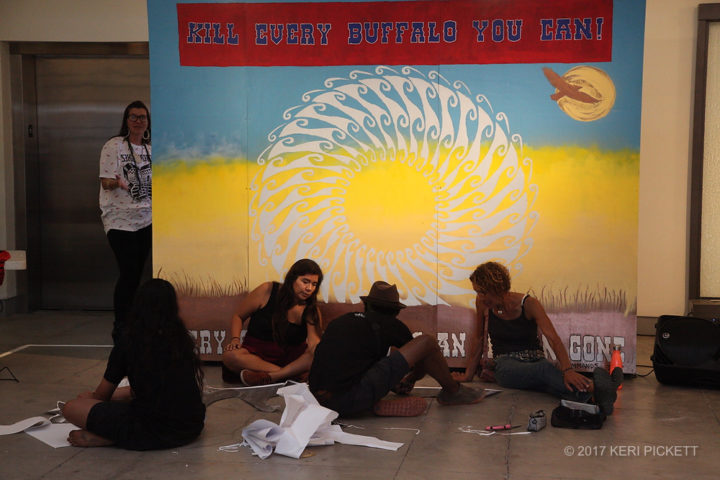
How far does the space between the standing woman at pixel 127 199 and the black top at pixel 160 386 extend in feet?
8.40

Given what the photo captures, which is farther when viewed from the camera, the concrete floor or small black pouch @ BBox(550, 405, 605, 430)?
small black pouch @ BBox(550, 405, 605, 430)

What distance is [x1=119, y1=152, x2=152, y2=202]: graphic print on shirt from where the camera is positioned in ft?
22.6

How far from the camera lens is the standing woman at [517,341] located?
5.43 meters

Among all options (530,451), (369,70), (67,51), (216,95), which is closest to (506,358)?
(530,451)

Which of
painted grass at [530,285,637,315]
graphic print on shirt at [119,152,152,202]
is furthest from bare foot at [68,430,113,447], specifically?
painted grass at [530,285,637,315]

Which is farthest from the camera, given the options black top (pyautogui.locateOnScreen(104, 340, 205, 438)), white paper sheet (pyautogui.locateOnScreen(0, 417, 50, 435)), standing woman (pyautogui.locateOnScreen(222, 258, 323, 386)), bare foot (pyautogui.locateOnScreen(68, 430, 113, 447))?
standing woman (pyautogui.locateOnScreen(222, 258, 323, 386))

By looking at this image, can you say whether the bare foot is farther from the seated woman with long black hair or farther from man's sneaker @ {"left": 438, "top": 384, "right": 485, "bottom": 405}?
man's sneaker @ {"left": 438, "top": 384, "right": 485, "bottom": 405}

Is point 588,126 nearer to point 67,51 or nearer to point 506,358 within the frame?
point 506,358

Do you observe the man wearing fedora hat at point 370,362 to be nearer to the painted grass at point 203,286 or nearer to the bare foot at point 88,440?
the bare foot at point 88,440

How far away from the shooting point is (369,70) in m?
6.22

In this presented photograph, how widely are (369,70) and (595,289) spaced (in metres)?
2.25

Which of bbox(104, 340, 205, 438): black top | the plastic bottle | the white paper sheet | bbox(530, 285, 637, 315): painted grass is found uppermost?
bbox(530, 285, 637, 315): painted grass

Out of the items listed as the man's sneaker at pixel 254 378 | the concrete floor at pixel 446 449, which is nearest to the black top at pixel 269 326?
the man's sneaker at pixel 254 378

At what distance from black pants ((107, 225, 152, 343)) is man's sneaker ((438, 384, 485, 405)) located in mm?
2826
